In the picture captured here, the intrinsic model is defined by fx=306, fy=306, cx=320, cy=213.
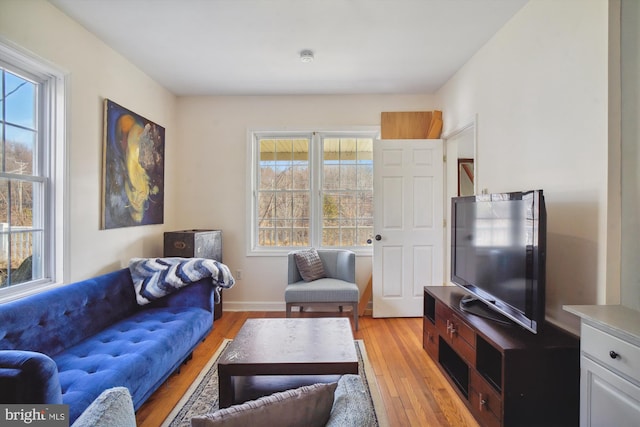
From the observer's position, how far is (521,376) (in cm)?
148

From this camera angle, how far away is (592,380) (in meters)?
1.22

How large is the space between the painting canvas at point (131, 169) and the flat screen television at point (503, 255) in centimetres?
284

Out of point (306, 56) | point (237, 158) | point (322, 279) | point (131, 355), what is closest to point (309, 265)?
point (322, 279)

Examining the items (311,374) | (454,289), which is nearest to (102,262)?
(311,374)

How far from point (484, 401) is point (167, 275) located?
234cm

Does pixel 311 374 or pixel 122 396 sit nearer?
pixel 122 396

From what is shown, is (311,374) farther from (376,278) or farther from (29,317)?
(376,278)

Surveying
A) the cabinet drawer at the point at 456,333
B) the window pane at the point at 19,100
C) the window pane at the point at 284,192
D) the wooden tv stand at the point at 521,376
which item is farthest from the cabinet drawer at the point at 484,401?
the window pane at the point at 19,100

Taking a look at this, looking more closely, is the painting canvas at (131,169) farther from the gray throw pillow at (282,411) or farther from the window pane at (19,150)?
the gray throw pillow at (282,411)

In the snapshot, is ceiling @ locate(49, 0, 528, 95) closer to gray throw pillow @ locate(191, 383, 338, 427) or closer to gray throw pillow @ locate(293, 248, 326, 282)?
gray throw pillow @ locate(293, 248, 326, 282)

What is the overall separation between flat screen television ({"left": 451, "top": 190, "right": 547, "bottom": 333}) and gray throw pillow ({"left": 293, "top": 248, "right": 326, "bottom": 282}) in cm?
140

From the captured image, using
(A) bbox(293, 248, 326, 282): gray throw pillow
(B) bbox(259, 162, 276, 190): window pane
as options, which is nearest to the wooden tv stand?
(A) bbox(293, 248, 326, 282): gray throw pillow

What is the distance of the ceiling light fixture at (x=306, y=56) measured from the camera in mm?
2643

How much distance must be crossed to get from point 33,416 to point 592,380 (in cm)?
202
